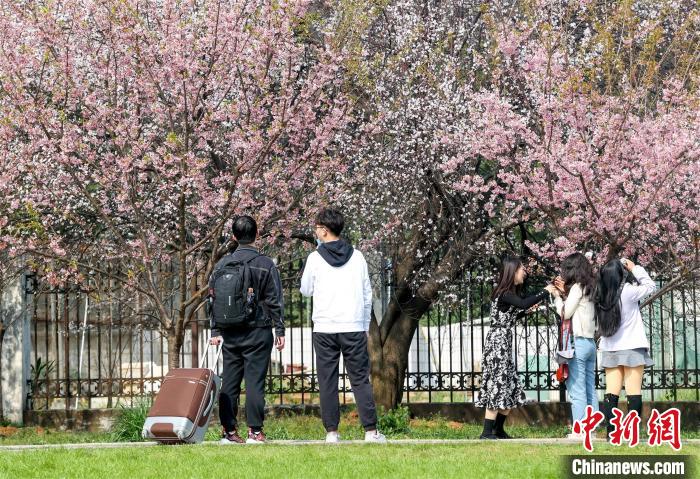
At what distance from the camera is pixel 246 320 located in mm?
9305

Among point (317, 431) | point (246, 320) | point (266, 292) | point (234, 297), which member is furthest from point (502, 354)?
point (317, 431)

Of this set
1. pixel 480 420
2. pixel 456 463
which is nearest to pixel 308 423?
pixel 480 420

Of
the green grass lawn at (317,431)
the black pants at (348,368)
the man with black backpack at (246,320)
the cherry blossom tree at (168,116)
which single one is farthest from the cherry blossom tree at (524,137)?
the man with black backpack at (246,320)

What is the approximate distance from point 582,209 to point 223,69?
376 cm

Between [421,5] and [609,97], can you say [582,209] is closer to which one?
[609,97]

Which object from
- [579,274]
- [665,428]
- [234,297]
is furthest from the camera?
[579,274]

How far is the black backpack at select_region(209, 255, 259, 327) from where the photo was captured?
929 cm

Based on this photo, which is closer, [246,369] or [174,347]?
[246,369]

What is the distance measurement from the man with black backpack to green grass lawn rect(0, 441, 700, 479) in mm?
479

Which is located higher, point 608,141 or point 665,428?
point 608,141

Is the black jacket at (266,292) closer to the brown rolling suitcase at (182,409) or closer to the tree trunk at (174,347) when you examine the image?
the brown rolling suitcase at (182,409)

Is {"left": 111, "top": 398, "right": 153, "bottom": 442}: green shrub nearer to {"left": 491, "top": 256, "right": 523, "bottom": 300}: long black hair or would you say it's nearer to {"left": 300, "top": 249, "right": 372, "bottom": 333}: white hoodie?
{"left": 300, "top": 249, "right": 372, "bottom": 333}: white hoodie

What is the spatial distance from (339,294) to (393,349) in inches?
230

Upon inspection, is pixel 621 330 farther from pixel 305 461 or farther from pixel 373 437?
pixel 305 461
